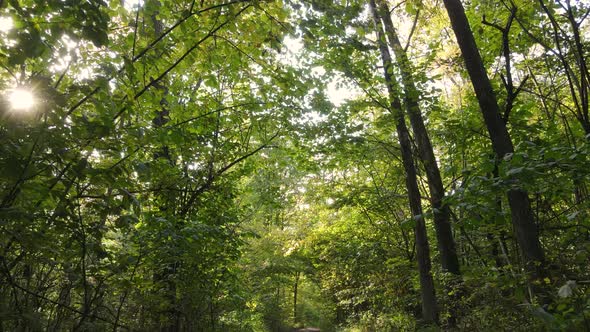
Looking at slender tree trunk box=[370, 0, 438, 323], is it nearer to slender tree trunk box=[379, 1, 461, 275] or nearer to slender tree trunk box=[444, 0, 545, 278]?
slender tree trunk box=[379, 1, 461, 275]

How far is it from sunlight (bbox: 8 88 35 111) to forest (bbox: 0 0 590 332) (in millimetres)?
20

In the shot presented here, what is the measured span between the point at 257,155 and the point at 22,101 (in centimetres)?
621

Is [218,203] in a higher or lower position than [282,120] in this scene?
A: lower

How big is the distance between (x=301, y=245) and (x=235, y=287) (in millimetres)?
4196

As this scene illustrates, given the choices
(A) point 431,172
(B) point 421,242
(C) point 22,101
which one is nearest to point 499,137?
(B) point 421,242

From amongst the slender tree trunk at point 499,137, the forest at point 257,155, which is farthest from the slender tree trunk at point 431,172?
the slender tree trunk at point 499,137

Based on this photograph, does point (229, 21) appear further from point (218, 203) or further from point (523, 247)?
point (218, 203)

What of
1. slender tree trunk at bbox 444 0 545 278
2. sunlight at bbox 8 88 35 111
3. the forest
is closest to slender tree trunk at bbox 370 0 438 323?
the forest

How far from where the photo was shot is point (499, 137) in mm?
3609

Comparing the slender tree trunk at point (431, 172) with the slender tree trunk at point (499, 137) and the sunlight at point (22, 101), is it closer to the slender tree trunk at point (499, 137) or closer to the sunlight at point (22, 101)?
the slender tree trunk at point (499, 137)

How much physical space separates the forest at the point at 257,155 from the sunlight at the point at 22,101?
0.02 m

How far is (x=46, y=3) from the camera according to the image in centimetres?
223

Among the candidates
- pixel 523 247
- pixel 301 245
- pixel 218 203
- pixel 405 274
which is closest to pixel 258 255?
pixel 301 245

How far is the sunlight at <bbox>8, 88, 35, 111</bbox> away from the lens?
204 centimetres
